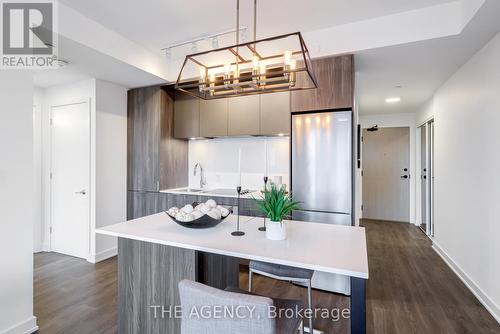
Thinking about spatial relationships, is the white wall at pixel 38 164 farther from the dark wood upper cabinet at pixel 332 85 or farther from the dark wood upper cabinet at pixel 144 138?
the dark wood upper cabinet at pixel 332 85

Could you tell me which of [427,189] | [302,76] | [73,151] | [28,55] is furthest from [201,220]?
[427,189]

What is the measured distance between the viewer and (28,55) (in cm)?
234

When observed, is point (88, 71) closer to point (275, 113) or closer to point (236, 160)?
point (236, 160)

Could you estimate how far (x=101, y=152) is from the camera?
3.62m

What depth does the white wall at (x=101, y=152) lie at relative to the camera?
11.6 feet

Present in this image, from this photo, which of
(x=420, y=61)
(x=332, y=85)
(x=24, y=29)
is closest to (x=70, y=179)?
(x=24, y=29)

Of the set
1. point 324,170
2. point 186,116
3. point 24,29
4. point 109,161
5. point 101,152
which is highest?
point 24,29

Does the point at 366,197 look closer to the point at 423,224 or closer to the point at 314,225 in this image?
the point at 423,224

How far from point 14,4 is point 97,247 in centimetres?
279

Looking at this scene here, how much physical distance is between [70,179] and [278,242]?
139 inches

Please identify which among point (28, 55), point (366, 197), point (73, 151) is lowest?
point (366, 197)

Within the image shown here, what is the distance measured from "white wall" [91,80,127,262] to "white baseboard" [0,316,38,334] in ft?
4.82

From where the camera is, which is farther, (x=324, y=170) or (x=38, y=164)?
(x=38, y=164)

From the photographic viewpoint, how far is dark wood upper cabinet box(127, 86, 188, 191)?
3.82 meters
